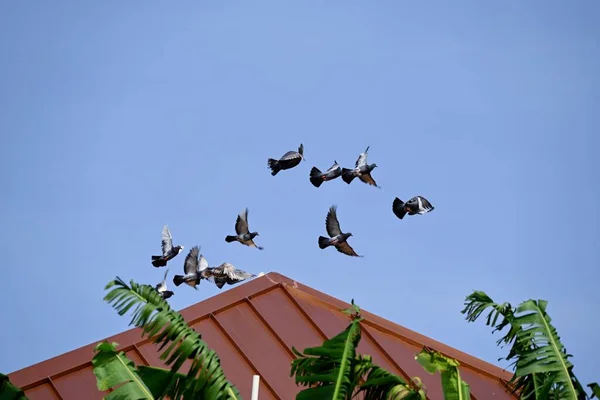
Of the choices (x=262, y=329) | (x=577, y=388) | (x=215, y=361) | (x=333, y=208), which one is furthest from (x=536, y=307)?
(x=333, y=208)

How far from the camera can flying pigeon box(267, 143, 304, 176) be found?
2525 cm

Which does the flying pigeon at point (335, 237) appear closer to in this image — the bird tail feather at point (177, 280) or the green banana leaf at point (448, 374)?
the bird tail feather at point (177, 280)

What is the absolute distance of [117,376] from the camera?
1076 centimetres

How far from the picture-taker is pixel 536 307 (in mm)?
12195

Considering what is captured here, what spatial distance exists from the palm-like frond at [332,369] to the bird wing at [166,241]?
15.9m

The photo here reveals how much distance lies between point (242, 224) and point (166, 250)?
72.0 inches

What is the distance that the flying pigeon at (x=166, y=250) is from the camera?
2658 centimetres

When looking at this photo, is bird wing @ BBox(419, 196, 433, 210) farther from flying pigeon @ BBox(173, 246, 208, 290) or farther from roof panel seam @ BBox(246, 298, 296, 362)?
roof panel seam @ BBox(246, 298, 296, 362)

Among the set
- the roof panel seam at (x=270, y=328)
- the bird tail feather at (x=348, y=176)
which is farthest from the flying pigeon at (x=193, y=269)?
the roof panel seam at (x=270, y=328)

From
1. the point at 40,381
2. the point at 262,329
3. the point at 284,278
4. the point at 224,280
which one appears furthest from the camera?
the point at 224,280

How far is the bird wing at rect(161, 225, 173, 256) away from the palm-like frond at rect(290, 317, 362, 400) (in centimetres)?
1590

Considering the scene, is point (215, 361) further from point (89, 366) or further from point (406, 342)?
point (406, 342)

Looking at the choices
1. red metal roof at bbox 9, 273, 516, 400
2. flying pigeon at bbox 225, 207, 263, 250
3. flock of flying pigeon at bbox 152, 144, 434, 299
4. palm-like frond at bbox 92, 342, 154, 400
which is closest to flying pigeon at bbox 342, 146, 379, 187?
flock of flying pigeon at bbox 152, 144, 434, 299

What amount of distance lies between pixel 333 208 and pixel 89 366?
456 inches
